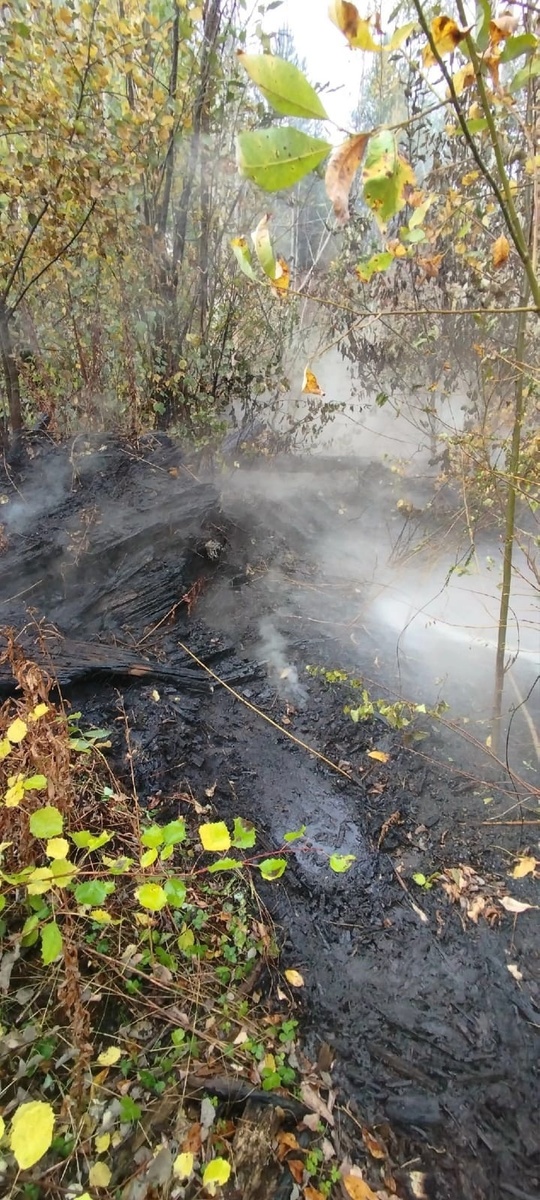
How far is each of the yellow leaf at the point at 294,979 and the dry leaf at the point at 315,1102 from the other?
12.4 inches

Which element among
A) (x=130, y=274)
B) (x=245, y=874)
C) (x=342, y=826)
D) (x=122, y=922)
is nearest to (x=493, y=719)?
(x=342, y=826)

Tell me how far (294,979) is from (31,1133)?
1230mm

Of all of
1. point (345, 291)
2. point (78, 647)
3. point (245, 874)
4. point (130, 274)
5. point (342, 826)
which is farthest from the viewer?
point (345, 291)

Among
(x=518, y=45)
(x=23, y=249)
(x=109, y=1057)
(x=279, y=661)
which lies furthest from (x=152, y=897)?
(x=23, y=249)

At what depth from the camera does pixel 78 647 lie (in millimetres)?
3543

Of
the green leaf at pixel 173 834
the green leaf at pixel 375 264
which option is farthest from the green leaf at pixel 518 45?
the green leaf at pixel 173 834

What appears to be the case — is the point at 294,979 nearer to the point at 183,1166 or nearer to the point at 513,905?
the point at 183,1166

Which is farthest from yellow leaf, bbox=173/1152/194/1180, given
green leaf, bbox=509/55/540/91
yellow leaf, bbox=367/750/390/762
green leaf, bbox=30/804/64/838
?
green leaf, bbox=509/55/540/91

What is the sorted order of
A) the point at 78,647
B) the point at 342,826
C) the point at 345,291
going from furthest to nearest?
the point at 345,291 → the point at 78,647 → the point at 342,826

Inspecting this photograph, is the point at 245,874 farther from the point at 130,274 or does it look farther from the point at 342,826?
the point at 130,274

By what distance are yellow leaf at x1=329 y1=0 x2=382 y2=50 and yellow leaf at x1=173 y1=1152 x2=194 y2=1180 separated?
92.3 inches

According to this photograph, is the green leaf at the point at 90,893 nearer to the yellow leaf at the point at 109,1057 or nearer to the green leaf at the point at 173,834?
the green leaf at the point at 173,834

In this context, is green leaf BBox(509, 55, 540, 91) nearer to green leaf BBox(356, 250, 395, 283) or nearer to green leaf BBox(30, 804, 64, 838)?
green leaf BBox(356, 250, 395, 283)

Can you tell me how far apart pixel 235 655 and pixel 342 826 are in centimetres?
150
